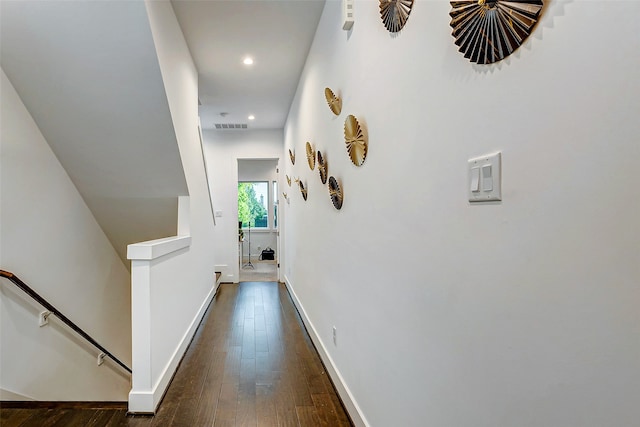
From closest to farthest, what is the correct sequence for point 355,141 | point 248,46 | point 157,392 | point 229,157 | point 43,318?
1. point 355,141
2. point 157,392
3. point 43,318
4. point 248,46
5. point 229,157

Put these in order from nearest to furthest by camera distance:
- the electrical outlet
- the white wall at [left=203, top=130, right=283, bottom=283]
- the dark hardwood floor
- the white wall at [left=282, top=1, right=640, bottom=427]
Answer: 1. the white wall at [left=282, top=1, right=640, bottom=427]
2. the dark hardwood floor
3. the electrical outlet
4. the white wall at [left=203, top=130, right=283, bottom=283]

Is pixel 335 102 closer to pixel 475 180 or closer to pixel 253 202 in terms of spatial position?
pixel 475 180

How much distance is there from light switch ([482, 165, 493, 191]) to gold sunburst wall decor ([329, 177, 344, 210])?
1.37 metres

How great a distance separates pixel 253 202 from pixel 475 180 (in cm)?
891

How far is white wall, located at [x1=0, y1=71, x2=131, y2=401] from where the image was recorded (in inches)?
96.7

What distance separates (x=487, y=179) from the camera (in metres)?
0.85

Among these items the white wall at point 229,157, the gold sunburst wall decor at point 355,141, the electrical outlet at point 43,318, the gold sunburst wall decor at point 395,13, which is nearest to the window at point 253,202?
the white wall at point 229,157

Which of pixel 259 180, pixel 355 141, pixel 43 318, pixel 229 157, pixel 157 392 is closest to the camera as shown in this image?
pixel 355 141

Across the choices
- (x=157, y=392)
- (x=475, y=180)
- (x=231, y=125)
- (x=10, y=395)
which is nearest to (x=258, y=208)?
(x=231, y=125)

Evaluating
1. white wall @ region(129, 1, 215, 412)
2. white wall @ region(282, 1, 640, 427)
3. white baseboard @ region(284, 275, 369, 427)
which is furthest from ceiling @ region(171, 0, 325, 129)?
white baseboard @ region(284, 275, 369, 427)

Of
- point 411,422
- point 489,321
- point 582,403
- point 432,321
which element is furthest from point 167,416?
point 582,403

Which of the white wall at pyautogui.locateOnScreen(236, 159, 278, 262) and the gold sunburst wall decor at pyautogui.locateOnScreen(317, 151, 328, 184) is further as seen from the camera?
the white wall at pyautogui.locateOnScreen(236, 159, 278, 262)

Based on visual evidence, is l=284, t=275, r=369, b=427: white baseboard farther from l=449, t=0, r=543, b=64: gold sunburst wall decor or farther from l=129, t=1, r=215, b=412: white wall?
l=449, t=0, r=543, b=64: gold sunburst wall decor

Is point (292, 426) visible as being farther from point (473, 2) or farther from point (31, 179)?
point (31, 179)
